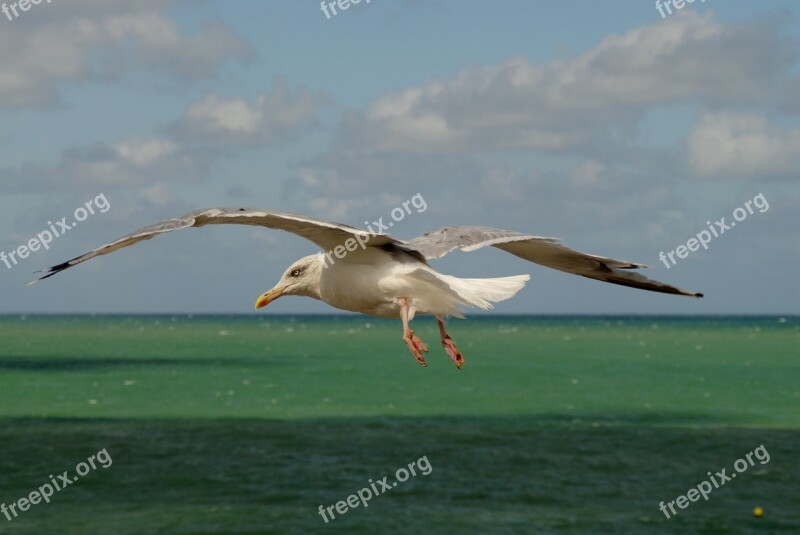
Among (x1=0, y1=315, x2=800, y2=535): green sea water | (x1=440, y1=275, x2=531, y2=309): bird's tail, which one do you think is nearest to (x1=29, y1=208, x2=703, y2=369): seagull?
(x1=440, y1=275, x2=531, y2=309): bird's tail

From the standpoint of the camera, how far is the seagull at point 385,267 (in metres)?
7.06

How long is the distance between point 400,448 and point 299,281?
91.8 feet

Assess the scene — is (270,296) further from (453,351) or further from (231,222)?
(453,351)

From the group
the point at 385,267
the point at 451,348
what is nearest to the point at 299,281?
the point at 385,267

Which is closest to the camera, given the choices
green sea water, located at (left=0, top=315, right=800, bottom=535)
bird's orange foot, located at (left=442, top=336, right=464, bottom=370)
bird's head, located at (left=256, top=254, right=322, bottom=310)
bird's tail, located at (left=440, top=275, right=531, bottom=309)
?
bird's orange foot, located at (left=442, top=336, right=464, bottom=370)

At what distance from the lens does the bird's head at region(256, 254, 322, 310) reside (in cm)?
847

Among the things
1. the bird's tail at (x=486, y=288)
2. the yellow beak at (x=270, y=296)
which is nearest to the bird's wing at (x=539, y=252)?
the bird's tail at (x=486, y=288)

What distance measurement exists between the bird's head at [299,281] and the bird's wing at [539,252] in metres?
0.83

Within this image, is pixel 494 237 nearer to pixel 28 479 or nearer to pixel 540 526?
pixel 540 526

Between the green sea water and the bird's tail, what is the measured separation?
60.8 ft

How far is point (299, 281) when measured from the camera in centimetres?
852

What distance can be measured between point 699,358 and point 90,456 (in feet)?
188

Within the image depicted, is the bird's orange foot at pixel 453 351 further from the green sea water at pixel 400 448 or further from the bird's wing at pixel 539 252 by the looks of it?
the green sea water at pixel 400 448

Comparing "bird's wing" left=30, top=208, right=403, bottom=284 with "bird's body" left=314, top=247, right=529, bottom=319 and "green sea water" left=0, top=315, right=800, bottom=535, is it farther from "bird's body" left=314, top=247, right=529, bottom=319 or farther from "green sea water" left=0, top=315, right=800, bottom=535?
"green sea water" left=0, top=315, right=800, bottom=535
